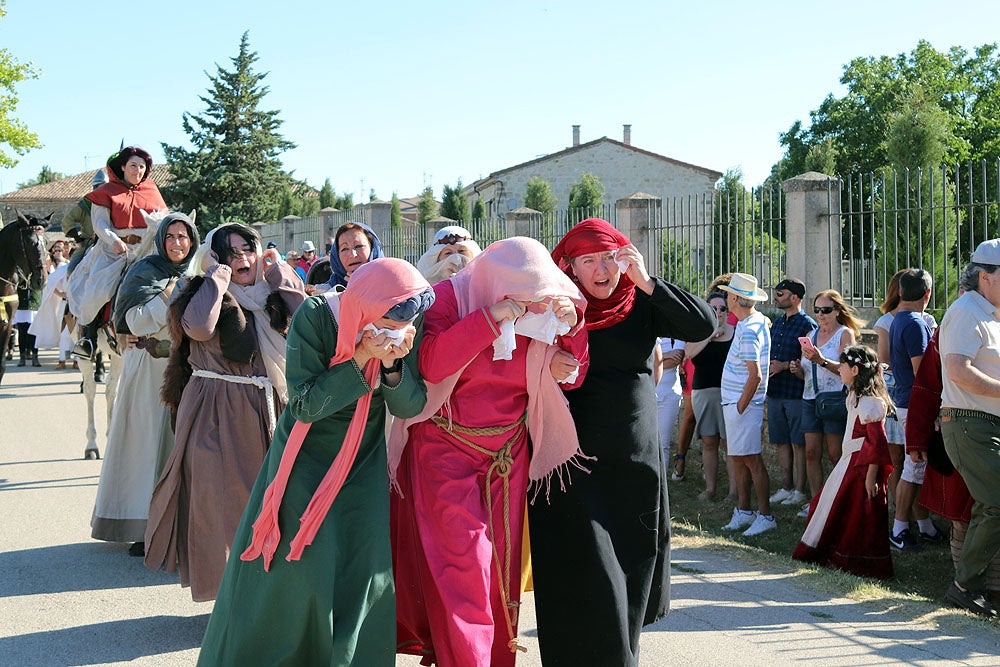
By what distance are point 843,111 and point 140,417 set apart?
158ft

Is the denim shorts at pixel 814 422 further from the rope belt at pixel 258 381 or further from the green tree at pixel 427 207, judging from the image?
the green tree at pixel 427 207

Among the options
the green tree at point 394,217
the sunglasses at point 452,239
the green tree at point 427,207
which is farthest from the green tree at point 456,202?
the sunglasses at point 452,239

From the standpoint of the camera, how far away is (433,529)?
4.08 meters

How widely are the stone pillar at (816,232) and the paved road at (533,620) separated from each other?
460 centimetres

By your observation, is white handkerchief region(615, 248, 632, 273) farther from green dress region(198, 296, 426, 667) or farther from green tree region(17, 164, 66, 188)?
green tree region(17, 164, 66, 188)

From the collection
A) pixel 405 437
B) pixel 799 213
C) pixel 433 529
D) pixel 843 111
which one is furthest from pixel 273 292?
pixel 843 111

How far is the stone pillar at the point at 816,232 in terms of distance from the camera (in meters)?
10.9

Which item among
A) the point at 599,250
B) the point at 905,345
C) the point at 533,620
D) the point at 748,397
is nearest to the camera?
the point at 599,250

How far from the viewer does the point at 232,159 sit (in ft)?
136

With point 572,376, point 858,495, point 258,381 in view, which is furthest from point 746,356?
point 572,376

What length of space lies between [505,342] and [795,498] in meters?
5.91

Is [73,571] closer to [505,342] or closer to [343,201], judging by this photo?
[505,342]

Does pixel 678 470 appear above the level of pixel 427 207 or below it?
below

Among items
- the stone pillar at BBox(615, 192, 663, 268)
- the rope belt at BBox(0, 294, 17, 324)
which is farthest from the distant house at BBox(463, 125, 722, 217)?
the rope belt at BBox(0, 294, 17, 324)
